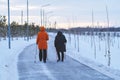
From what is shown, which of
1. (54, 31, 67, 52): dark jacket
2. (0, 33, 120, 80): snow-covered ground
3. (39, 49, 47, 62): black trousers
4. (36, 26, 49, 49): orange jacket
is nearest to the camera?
(0, 33, 120, 80): snow-covered ground

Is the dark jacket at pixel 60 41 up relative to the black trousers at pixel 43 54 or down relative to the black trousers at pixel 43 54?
up

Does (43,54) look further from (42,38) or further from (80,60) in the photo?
(80,60)

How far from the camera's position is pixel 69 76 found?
14805 mm

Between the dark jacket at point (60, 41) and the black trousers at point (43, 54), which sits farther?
the dark jacket at point (60, 41)

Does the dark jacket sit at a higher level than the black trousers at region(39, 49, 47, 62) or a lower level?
higher

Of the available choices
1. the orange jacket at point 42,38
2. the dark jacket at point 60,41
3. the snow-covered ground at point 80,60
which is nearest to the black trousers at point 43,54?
the orange jacket at point 42,38

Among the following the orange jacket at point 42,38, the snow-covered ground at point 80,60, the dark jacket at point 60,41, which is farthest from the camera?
the dark jacket at point 60,41

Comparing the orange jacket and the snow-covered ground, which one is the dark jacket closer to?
the orange jacket

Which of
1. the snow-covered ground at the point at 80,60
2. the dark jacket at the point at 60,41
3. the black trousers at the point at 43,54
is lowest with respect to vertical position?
the snow-covered ground at the point at 80,60

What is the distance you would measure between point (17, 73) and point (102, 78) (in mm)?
3888

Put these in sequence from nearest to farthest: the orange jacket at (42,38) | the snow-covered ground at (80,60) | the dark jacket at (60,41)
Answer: the snow-covered ground at (80,60) → the orange jacket at (42,38) → the dark jacket at (60,41)

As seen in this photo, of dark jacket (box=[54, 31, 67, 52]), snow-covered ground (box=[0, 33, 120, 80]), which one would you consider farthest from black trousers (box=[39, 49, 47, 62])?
snow-covered ground (box=[0, 33, 120, 80])

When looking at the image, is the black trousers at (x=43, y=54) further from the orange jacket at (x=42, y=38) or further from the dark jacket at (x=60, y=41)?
the dark jacket at (x=60, y=41)

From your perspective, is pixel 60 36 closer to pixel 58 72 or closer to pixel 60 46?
pixel 60 46
